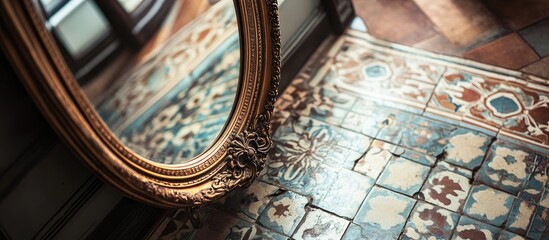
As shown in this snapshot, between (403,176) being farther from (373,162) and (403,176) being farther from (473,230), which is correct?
(473,230)

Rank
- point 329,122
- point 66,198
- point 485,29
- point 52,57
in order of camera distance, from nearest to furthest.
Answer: point 52,57 → point 66,198 → point 329,122 → point 485,29

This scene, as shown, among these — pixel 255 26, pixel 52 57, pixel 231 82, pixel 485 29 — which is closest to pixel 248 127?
pixel 231 82

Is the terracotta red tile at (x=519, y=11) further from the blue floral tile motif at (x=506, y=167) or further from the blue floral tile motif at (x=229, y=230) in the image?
the blue floral tile motif at (x=229, y=230)

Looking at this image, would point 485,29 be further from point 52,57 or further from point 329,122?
point 52,57

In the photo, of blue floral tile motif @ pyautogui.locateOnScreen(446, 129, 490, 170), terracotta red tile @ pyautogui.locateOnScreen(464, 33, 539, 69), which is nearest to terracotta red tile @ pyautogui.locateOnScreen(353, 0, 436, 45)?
terracotta red tile @ pyautogui.locateOnScreen(464, 33, 539, 69)

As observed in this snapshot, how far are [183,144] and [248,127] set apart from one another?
0.19 metres

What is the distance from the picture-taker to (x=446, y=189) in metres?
1.55

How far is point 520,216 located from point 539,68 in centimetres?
55

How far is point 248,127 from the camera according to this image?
1542mm

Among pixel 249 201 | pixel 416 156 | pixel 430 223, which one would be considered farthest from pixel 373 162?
pixel 249 201

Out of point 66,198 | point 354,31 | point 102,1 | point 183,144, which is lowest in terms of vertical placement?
point 66,198

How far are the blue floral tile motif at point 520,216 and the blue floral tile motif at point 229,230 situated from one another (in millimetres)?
540

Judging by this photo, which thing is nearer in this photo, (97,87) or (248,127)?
(97,87)

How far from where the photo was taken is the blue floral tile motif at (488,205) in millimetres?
1476
